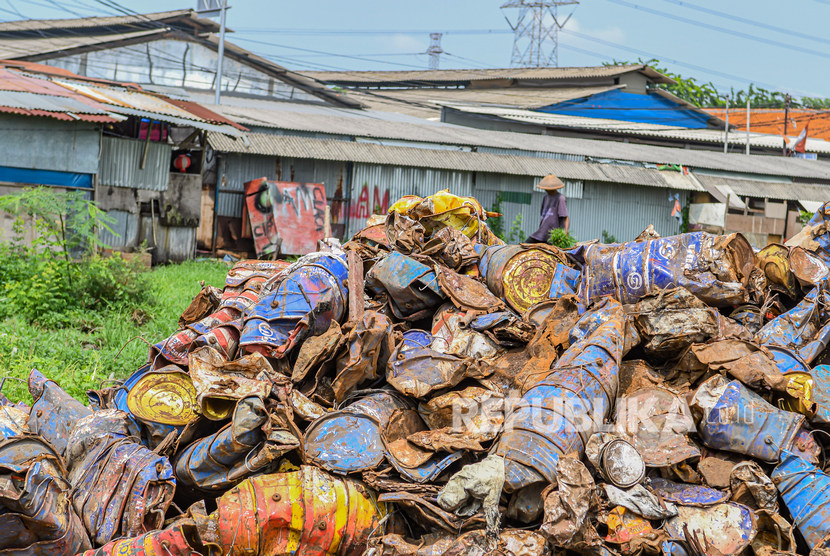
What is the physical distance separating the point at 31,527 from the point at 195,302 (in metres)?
2.50

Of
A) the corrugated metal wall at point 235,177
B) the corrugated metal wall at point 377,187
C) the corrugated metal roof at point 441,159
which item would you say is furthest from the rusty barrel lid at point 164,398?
the corrugated metal wall at point 377,187

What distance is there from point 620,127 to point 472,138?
27.4 ft

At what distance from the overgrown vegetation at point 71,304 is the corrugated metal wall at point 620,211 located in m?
9.92

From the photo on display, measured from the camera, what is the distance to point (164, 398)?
4.13 m

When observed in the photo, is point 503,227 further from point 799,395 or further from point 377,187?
point 799,395

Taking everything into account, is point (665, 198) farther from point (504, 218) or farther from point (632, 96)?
point (632, 96)

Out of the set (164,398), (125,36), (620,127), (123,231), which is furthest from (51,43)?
(164,398)

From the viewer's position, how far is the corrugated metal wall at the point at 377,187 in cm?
1470

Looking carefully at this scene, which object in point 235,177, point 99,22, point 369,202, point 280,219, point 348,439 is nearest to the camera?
point 348,439

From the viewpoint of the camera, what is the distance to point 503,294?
194 inches

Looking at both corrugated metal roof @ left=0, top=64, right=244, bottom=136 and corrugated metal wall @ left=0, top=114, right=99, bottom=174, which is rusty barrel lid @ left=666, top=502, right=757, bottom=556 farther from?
corrugated metal wall @ left=0, top=114, right=99, bottom=174

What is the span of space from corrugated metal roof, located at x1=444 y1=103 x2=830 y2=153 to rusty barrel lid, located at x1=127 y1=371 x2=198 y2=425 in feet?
59.8

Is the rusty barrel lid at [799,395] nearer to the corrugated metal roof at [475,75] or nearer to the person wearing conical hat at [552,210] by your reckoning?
the person wearing conical hat at [552,210]

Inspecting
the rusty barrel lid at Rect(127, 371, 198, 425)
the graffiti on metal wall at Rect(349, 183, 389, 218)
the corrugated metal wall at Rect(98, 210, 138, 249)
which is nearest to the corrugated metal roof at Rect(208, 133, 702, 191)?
the graffiti on metal wall at Rect(349, 183, 389, 218)
